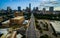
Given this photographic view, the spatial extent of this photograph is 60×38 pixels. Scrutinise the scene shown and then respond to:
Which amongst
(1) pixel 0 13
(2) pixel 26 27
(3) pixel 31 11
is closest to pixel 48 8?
(3) pixel 31 11

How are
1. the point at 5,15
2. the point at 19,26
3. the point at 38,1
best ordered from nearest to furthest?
the point at 19,26
the point at 5,15
the point at 38,1

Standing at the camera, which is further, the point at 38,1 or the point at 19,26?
the point at 38,1

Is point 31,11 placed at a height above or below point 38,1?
below

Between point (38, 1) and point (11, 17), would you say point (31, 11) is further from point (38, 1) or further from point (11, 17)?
point (11, 17)

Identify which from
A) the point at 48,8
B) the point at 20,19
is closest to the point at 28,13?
the point at 20,19

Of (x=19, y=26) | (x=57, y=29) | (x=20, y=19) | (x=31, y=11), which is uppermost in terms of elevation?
(x=31, y=11)

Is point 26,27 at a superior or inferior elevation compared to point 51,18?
inferior

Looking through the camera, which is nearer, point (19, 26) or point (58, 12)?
point (19, 26)

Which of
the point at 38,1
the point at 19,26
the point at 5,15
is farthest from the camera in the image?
the point at 38,1

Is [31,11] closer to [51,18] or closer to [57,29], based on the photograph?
[51,18]
